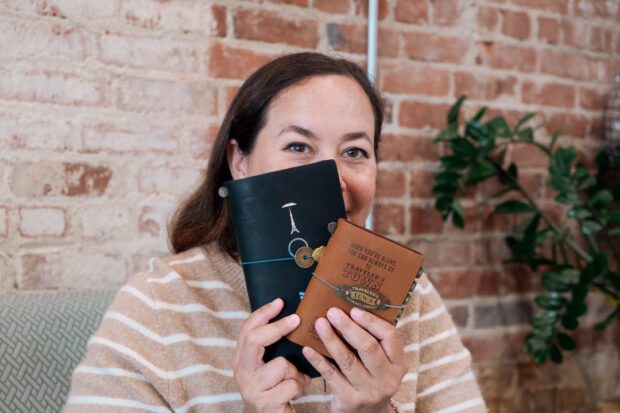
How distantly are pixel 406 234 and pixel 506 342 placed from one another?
47 centimetres

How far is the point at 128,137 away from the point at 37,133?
18 centimetres

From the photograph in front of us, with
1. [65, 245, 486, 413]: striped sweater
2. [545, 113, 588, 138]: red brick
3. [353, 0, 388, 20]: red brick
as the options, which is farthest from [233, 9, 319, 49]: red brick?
[545, 113, 588, 138]: red brick

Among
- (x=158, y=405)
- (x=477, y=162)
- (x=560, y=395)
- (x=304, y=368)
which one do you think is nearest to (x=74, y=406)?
(x=158, y=405)

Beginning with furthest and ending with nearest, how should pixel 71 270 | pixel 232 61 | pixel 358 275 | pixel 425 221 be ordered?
1. pixel 425 221
2. pixel 232 61
3. pixel 71 270
4. pixel 358 275

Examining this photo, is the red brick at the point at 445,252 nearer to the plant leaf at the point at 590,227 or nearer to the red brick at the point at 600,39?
the plant leaf at the point at 590,227

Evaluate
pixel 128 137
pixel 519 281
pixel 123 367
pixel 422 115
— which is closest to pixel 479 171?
pixel 422 115

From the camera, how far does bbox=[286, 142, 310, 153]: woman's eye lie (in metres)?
0.87

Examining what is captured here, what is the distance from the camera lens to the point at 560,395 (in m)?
1.64

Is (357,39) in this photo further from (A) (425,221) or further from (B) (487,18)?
(A) (425,221)

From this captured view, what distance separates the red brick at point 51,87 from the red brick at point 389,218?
728 mm

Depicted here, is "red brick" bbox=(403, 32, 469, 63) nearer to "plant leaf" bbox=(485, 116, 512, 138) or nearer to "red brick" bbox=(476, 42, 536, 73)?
"red brick" bbox=(476, 42, 536, 73)

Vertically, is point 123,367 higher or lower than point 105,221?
lower

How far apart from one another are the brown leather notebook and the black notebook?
5 cm

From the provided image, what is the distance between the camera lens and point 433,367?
1.03 metres
